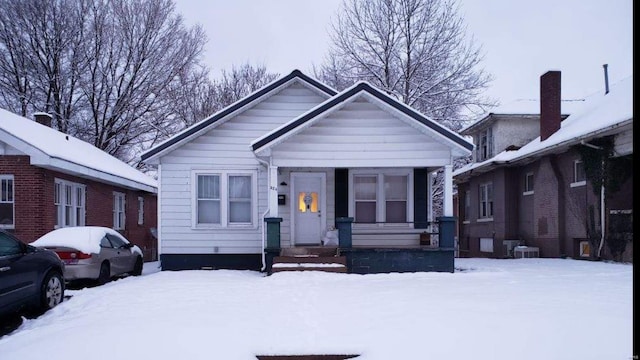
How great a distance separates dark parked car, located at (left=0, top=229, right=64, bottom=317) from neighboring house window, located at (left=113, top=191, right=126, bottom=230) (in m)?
11.9

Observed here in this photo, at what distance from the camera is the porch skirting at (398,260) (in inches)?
539

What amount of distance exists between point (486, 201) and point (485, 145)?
2771 mm

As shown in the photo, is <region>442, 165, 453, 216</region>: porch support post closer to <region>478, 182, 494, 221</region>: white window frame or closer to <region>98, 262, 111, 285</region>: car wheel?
<region>98, 262, 111, 285</region>: car wheel

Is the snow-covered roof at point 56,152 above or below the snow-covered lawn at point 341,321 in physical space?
above

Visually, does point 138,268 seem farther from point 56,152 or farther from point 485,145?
point 485,145

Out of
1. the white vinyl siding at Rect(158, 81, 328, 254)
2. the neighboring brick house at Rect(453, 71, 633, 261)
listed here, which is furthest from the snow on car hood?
the neighboring brick house at Rect(453, 71, 633, 261)

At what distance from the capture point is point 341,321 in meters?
7.58

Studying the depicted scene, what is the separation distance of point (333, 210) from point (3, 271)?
947cm

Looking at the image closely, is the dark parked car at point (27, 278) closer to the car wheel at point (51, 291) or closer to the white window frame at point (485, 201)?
the car wheel at point (51, 291)

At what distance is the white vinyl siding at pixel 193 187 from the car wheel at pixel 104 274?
9.33ft

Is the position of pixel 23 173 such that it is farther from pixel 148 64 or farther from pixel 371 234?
pixel 148 64

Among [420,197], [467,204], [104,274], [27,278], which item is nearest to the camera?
[27,278]

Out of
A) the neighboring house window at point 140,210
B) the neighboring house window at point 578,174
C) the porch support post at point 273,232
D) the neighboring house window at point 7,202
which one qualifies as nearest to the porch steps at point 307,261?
the porch support post at point 273,232

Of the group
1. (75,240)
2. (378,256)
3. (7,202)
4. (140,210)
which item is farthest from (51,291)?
(140,210)
